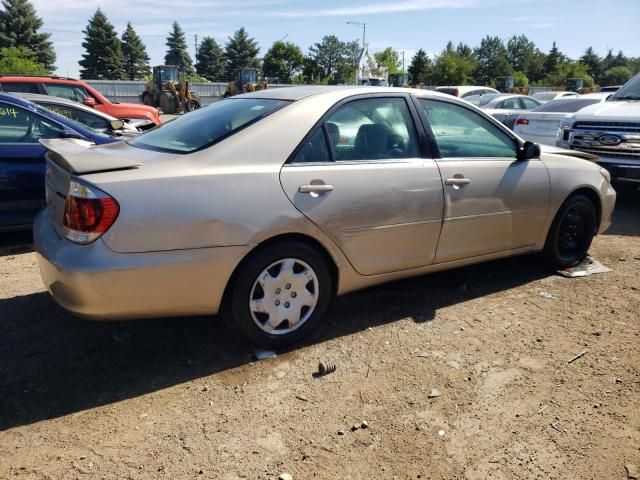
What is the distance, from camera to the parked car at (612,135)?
6.96 metres

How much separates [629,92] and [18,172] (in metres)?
8.49

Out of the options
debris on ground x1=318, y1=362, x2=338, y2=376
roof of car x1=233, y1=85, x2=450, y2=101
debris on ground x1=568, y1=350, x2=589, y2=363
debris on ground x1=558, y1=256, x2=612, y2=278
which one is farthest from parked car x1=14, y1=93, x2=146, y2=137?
debris on ground x1=568, y1=350, x2=589, y2=363

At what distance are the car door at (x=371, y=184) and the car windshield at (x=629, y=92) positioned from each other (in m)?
6.01

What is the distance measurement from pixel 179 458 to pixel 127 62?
275 ft

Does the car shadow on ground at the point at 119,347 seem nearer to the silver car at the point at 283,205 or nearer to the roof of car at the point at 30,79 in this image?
the silver car at the point at 283,205

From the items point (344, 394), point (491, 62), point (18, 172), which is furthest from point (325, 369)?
point (491, 62)

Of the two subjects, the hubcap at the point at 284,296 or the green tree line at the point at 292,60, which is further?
the green tree line at the point at 292,60

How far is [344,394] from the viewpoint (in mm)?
2939

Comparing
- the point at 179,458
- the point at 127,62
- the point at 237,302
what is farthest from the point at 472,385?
the point at 127,62

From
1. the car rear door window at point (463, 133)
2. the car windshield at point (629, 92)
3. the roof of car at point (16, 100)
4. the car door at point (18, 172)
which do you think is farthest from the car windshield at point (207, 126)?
the car windshield at point (629, 92)

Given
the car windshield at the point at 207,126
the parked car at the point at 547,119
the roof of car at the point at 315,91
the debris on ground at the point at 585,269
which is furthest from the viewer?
the parked car at the point at 547,119

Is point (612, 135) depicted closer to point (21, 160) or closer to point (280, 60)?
point (21, 160)

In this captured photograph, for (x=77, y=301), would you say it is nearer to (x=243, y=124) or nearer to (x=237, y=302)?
(x=237, y=302)

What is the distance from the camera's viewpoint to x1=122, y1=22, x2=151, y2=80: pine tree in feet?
251
